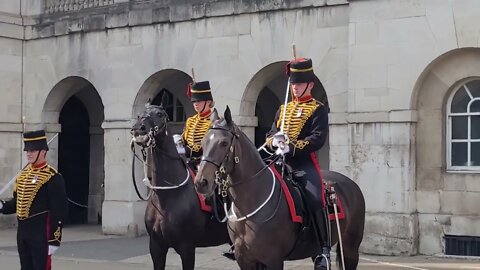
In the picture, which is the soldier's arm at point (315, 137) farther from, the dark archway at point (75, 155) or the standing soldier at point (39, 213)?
the dark archway at point (75, 155)

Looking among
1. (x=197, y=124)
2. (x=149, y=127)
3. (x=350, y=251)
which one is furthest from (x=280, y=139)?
(x=197, y=124)

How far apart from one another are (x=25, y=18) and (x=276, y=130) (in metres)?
12.0

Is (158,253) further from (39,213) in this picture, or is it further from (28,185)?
(28,185)

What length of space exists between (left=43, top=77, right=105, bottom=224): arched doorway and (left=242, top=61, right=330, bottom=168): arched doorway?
171 inches

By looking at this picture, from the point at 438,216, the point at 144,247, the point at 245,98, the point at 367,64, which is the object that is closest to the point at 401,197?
the point at 438,216

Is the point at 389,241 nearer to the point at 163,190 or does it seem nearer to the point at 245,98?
the point at 245,98

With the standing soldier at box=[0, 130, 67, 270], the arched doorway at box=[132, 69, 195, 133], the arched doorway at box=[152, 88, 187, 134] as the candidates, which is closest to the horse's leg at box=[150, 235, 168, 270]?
the standing soldier at box=[0, 130, 67, 270]

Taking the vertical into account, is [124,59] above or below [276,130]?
above

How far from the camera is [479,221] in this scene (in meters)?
12.6

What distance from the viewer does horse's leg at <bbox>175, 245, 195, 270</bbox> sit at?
8570 mm

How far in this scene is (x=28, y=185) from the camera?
796 cm

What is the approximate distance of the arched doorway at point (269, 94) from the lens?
1501 cm

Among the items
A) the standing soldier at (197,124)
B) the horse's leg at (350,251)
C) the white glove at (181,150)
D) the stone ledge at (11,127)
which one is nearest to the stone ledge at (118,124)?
the stone ledge at (11,127)

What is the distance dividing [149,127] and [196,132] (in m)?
1.48
